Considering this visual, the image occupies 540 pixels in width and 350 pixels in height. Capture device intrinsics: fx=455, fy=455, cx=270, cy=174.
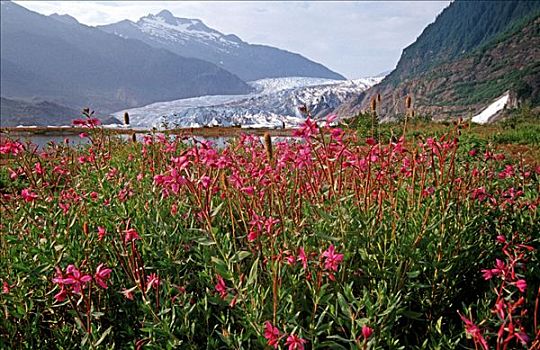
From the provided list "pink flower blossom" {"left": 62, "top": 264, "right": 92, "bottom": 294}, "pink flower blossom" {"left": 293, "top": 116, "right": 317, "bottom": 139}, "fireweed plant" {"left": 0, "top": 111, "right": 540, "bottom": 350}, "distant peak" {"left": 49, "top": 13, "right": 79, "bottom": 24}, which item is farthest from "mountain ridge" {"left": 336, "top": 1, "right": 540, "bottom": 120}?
"distant peak" {"left": 49, "top": 13, "right": 79, "bottom": 24}

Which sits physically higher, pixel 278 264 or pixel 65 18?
pixel 65 18

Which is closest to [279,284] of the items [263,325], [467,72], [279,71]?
[263,325]

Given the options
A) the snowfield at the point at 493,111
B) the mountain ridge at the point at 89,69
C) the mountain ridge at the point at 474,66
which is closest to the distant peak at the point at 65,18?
the mountain ridge at the point at 89,69

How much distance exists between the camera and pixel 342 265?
65.8 inches

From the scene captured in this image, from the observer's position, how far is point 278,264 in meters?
1.44

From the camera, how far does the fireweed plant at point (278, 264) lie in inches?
58.4

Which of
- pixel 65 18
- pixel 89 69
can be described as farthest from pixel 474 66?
pixel 65 18

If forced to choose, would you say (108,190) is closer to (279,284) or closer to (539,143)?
(279,284)

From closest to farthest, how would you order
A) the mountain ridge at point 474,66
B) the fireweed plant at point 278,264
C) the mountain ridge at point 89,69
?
the fireweed plant at point 278,264 → the mountain ridge at point 474,66 → the mountain ridge at point 89,69

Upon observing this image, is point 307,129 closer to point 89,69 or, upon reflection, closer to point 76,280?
point 76,280

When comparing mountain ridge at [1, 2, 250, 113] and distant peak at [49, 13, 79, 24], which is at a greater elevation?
distant peak at [49, 13, 79, 24]

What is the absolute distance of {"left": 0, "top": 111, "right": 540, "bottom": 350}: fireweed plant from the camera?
1482 mm

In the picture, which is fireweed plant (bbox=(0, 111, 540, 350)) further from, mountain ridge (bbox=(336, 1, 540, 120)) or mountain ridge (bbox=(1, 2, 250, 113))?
mountain ridge (bbox=(1, 2, 250, 113))

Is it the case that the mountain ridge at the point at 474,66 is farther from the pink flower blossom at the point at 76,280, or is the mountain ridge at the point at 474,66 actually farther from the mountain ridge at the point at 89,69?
the mountain ridge at the point at 89,69
